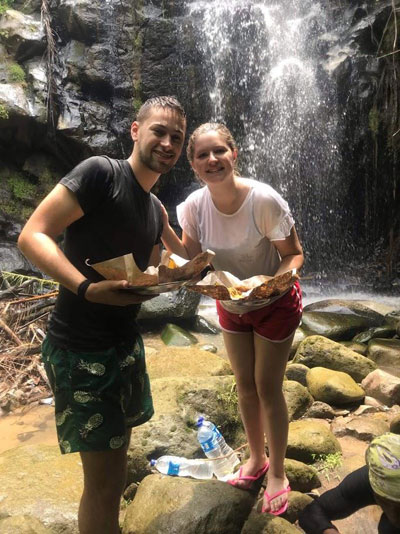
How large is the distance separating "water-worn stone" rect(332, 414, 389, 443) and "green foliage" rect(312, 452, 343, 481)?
483 mm

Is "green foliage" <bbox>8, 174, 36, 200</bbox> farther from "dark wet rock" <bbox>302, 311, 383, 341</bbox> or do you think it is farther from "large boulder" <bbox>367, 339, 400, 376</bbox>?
"large boulder" <bbox>367, 339, 400, 376</bbox>

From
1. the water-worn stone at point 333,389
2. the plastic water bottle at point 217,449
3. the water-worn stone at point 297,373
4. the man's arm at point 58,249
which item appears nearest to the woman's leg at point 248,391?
the plastic water bottle at point 217,449

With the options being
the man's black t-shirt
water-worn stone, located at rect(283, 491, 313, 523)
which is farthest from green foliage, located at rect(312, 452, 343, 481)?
the man's black t-shirt

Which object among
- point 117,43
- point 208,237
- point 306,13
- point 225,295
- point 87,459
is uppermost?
point 306,13

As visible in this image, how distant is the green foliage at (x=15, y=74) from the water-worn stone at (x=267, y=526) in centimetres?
965

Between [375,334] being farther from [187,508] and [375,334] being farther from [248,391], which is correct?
[187,508]

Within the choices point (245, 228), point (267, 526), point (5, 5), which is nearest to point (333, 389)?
point (267, 526)

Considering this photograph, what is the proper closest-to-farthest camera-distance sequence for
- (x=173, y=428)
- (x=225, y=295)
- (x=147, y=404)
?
(x=225, y=295) → (x=147, y=404) → (x=173, y=428)

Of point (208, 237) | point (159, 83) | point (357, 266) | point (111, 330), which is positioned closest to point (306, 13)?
point (159, 83)

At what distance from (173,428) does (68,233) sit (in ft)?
5.77

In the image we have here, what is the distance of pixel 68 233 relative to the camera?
1.73 m

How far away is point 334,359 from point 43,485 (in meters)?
3.04

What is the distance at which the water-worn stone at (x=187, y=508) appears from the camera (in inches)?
83.9

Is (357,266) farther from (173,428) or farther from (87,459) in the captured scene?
A: (87,459)
